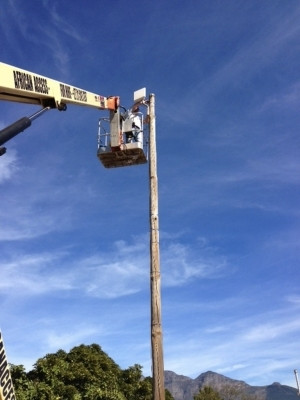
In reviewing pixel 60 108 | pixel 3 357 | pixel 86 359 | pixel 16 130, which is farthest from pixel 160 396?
pixel 86 359

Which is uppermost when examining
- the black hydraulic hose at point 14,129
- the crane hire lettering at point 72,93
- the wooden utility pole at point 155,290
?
the crane hire lettering at point 72,93

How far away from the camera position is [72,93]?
13094mm

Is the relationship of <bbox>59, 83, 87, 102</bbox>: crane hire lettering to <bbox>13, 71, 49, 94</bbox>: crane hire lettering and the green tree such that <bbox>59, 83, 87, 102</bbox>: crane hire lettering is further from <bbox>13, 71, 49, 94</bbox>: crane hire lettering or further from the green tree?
the green tree

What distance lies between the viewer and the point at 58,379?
31.5 meters

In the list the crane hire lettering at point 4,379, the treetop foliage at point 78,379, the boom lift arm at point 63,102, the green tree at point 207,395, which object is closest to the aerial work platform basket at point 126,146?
the boom lift arm at point 63,102

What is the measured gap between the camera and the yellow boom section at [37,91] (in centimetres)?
921

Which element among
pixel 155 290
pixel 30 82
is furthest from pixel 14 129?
pixel 155 290

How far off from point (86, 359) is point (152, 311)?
102ft

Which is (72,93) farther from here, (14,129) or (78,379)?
(78,379)

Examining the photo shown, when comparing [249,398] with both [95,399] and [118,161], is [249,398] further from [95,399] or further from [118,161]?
[118,161]

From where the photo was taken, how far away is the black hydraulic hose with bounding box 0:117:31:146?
870 centimetres

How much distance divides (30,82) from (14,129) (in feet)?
5.49

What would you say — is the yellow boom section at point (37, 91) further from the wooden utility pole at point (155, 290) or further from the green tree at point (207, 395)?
the green tree at point (207, 395)

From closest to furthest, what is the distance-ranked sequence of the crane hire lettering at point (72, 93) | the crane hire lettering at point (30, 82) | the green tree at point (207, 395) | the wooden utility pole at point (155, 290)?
1. the wooden utility pole at point (155, 290)
2. the crane hire lettering at point (30, 82)
3. the crane hire lettering at point (72, 93)
4. the green tree at point (207, 395)
